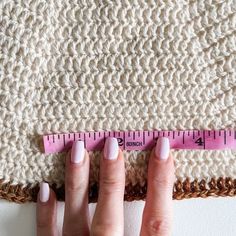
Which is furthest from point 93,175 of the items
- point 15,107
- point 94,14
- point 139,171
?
point 94,14

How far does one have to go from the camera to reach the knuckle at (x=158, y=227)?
2.68 feet

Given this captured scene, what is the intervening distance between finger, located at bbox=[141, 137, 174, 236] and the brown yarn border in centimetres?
3

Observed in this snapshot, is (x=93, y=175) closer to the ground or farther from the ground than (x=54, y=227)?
farther from the ground

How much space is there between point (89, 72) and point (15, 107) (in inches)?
6.7

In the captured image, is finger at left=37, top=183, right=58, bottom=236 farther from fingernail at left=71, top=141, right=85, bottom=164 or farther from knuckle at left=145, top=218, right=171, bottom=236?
knuckle at left=145, top=218, right=171, bottom=236

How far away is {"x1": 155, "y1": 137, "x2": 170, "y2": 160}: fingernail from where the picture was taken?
818 mm

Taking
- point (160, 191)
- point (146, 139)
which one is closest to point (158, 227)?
point (160, 191)

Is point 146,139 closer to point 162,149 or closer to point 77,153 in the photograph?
point 162,149

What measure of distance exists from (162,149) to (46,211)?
274 mm

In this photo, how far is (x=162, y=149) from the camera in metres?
0.82

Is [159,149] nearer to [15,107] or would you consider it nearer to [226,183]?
[226,183]

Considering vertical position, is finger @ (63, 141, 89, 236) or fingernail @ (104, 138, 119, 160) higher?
fingernail @ (104, 138, 119, 160)

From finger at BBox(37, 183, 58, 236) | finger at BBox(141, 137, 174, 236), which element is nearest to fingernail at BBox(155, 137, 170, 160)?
finger at BBox(141, 137, 174, 236)

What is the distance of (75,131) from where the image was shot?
84cm
